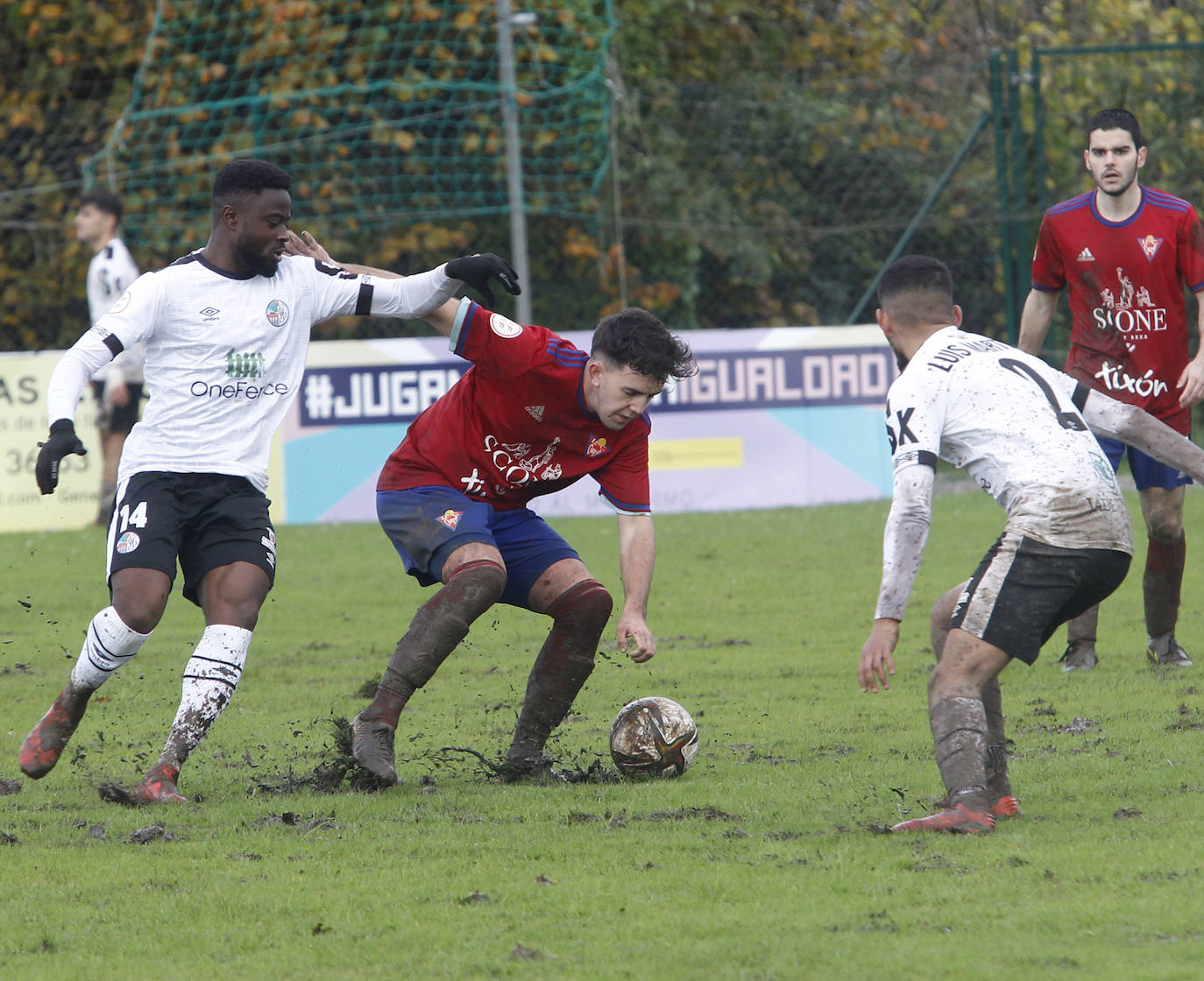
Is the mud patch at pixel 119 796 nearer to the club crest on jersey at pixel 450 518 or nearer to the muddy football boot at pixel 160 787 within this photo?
the muddy football boot at pixel 160 787

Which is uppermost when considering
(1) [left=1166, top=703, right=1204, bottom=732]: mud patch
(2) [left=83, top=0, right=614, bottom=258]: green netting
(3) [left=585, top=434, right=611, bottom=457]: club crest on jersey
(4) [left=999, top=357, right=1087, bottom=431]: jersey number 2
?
(2) [left=83, top=0, right=614, bottom=258]: green netting

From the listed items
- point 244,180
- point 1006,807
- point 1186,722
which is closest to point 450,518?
point 244,180

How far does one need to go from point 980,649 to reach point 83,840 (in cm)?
263

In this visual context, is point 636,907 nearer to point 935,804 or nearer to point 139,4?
point 935,804

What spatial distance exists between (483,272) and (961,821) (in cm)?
238

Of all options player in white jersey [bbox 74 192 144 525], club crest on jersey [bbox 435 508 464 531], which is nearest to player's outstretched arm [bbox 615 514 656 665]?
club crest on jersey [bbox 435 508 464 531]

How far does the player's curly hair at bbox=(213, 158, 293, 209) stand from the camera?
5.62m

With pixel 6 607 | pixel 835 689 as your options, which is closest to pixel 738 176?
pixel 6 607

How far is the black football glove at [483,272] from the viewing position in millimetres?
5668

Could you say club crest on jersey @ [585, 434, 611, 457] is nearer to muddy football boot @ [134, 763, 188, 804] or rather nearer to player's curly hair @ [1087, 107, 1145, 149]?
muddy football boot @ [134, 763, 188, 804]

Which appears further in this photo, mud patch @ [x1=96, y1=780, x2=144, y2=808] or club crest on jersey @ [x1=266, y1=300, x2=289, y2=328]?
club crest on jersey @ [x1=266, y1=300, x2=289, y2=328]

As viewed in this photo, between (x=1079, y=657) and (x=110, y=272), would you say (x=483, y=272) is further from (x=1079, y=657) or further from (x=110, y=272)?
(x=110, y=272)

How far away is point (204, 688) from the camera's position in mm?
5535

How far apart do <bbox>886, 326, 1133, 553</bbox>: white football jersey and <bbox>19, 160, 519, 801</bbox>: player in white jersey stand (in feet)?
5.16
